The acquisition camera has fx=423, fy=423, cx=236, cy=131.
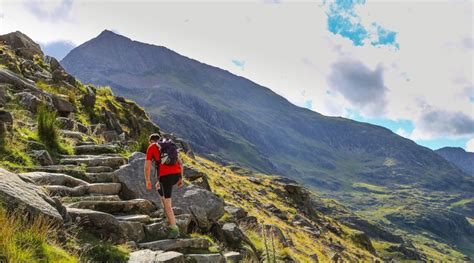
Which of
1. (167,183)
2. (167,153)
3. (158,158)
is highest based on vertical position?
(167,153)

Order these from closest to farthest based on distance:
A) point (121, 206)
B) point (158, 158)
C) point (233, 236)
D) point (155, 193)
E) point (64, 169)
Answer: point (121, 206) → point (158, 158) → point (64, 169) → point (155, 193) → point (233, 236)

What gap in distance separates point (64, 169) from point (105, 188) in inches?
63.0

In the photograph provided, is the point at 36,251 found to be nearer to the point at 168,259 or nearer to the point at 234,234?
the point at 168,259

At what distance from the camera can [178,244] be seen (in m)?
12.5

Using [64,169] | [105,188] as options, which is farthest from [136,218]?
[64,169]

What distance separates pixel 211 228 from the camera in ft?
53.6

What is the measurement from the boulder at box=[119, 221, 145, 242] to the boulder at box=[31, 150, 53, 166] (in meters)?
5.10

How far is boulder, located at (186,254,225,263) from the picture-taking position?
479 inches

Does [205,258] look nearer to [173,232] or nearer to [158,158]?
[173,232]

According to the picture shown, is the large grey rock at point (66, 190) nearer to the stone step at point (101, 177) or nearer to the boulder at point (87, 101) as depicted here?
the stone step at point (101, 177)

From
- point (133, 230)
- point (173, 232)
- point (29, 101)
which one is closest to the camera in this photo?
point (133, 230)

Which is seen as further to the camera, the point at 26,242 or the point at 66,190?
the point at 66,190

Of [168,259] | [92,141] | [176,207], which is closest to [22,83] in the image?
[92,141]

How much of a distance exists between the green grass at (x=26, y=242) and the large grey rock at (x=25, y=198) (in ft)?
1.04
